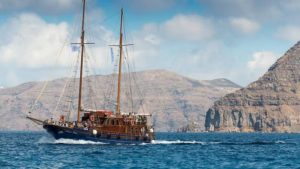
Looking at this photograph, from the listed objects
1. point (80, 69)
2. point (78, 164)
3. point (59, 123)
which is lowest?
point (78, 164)

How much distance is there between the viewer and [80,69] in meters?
122

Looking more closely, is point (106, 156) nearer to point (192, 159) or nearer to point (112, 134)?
point (192, 159)

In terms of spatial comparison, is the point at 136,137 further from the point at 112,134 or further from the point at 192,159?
the point at 192,159

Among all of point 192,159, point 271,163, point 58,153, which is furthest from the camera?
point 58,153

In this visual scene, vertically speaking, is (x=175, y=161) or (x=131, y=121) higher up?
(x=131, y=121)

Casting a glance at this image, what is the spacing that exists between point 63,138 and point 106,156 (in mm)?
32553

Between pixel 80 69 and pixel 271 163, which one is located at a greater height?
pixel 80 69

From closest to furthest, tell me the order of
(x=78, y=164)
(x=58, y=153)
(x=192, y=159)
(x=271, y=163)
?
1. (x=78, y=164)
2. (x=271, y=163)
3. (x=192, y=159)
4. (x=58, y=153)

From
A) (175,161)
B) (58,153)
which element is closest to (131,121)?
(58,153)

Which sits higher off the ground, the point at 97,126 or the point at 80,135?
the point at 97,126

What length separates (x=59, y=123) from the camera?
4680 inches

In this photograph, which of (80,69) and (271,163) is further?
(80,69)

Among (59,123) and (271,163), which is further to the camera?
(59,123)

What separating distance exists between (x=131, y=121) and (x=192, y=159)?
118ft
